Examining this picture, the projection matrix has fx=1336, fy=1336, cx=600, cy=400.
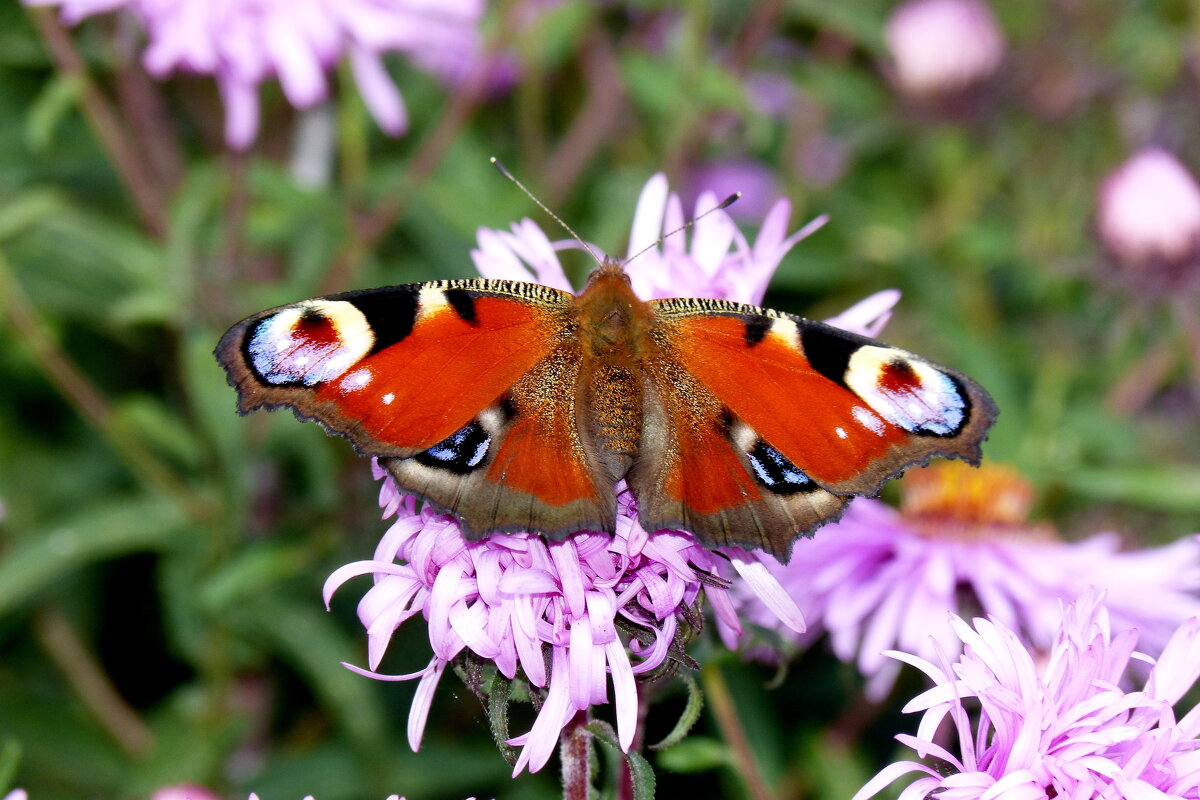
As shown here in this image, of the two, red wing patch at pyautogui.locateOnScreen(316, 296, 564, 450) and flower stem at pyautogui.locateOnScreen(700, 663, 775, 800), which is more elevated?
red wing patch at pyautogui.locateOnScreen(316, 296, 564, 450)

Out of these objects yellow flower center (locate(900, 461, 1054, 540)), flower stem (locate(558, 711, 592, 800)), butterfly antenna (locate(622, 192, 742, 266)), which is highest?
butterfly antenna (locate(622, 192, 742, 266))

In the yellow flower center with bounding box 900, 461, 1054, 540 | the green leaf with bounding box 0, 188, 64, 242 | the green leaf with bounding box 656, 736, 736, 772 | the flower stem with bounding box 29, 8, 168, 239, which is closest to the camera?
the green leaf with bounding box 656, 736, 736, 772

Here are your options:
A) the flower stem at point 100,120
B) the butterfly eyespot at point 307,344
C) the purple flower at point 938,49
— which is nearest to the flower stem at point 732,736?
the butterfly eyespot at point 307,344

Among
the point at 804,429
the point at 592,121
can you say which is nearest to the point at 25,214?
the point at 592,121

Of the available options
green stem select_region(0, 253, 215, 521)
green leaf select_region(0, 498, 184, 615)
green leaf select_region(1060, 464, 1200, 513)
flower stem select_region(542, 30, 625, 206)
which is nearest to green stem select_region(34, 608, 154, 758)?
green leaf select_region(0, 498, 184, 615)

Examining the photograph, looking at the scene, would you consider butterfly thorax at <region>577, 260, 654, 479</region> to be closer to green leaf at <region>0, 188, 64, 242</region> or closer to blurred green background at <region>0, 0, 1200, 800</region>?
blurred green background at <region>0, 0, 1200, 800</region>

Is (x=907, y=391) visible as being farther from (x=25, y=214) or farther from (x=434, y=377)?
(x=25, y=214)
